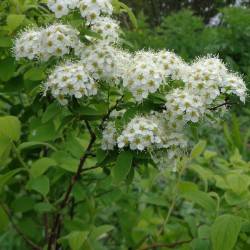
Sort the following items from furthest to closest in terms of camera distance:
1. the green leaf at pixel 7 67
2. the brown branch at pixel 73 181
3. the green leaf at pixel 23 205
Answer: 1. the green leaf at pixel 23 205
2. the green leaf at pixel 7 67
3. the brown branch at pixel 73 181

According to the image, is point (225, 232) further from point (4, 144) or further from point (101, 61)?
point (4, 144)

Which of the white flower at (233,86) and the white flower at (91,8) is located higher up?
the white flower at (91,8)

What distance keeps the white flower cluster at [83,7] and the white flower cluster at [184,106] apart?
41 centimetres

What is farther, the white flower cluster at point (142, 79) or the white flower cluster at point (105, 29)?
the white flower cluster at point (105, 29)

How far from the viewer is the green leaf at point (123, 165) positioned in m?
1.83

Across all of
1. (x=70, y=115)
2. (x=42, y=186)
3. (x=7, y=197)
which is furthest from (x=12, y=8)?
(x=7, y=197)

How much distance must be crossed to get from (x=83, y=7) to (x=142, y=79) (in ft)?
1.17

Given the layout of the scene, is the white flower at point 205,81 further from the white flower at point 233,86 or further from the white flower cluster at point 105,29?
the white flower cluster at point 105,29

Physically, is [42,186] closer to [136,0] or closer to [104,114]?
[104,114]

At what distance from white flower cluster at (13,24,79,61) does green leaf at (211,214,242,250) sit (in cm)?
83

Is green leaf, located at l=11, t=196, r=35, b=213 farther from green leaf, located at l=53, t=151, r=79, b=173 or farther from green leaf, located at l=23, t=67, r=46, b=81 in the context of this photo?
green leaf, located at l=23, t=67, r=46, b=81

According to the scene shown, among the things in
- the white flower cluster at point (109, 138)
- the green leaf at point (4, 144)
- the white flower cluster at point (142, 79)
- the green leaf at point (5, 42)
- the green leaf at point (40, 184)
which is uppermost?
the white flower cluster at point (142, 79)

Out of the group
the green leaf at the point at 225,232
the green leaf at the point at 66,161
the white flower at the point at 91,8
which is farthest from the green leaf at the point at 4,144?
the green leaf at the point at 225,232

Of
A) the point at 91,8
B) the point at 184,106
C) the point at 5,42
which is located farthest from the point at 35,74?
the point at 184,106
